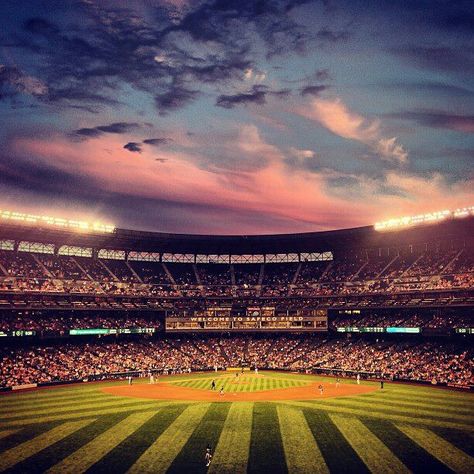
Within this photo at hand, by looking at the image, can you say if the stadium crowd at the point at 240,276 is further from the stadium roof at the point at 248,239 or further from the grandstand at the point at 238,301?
the stadium roof at the point at 248,239

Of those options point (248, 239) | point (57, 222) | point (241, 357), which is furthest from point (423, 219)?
point (57, 222)

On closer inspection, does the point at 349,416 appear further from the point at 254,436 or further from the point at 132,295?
the point at 132,295

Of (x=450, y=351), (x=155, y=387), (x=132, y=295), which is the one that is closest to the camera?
(x=155, y=387)

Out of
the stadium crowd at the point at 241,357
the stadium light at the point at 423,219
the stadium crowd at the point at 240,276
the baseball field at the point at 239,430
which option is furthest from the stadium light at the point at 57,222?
the stadium light at the point at 423,219

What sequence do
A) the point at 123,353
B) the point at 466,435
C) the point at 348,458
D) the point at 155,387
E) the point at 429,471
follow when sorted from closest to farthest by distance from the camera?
the point at 429,471, the point at 348,458, the point at 466,435, the point at 155,387, the point at 123,353

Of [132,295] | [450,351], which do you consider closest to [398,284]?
[450,351]

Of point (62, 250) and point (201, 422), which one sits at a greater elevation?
point (62, 250)
